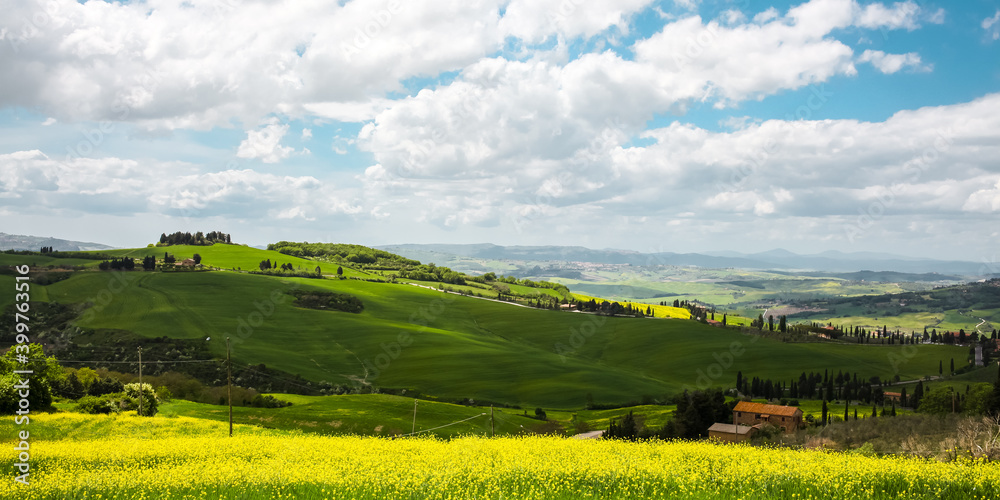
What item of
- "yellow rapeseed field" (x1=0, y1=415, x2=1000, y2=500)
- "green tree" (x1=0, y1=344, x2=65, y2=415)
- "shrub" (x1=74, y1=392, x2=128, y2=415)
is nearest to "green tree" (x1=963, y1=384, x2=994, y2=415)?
"yellow rapeseed field" (x1=0, y1=415, x2=1000, y2=500)

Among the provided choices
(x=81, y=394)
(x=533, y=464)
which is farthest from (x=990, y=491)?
(x=81, y=394)

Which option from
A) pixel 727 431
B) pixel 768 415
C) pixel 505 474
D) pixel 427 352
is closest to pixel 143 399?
pixel 505 474

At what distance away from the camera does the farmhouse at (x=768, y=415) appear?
4181 inches

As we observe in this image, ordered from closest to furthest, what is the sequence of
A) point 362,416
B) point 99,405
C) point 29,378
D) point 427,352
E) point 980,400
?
point 29,378 → point 99,405 → point 980,400 → point 362,416 → point 427,352

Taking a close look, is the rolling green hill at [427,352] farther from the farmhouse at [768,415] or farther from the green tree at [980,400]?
the green tree at [980,400]

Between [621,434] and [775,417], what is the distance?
153ft

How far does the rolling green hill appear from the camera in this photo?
481 ft

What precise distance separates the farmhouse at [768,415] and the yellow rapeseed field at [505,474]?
91.7 meters

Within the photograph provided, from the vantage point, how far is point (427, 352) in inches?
6511

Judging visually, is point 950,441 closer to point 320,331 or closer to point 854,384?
point 854,384

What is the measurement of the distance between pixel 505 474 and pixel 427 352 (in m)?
150

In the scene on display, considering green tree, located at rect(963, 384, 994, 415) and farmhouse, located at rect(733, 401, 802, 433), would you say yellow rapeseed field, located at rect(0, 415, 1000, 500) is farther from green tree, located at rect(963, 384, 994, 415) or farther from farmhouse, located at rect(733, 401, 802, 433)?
farmhouse, located at rect(733, 401, 802, 433)

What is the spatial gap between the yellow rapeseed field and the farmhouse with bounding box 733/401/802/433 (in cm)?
9174

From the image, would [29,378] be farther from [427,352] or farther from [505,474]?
[427,352]
